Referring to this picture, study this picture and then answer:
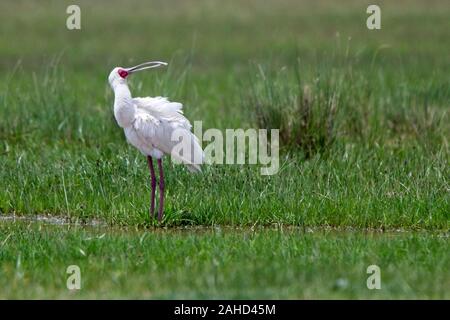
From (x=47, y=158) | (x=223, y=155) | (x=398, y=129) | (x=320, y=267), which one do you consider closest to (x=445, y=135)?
(x=398, y=129)

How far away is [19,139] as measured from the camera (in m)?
12.1

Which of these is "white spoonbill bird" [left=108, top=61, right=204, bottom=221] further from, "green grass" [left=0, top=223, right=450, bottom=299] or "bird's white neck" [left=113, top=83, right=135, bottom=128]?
"green grass" [left=0, top=223, right=450, bottom=299]

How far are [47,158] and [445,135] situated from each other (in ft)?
14.5

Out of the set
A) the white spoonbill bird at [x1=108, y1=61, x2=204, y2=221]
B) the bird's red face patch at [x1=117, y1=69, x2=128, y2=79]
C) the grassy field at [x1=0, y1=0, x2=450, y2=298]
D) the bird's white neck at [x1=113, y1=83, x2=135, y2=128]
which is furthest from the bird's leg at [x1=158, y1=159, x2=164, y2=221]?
the bird's red face patch at [x1=117, y1=69, x2=128, y2=79]

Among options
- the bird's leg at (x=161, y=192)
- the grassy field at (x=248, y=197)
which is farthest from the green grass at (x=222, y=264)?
the bird's leg at (x=161, y=192)

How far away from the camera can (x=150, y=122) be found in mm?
8555

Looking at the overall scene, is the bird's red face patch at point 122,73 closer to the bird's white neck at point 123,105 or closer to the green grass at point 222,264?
the bird's white neck at point 123,105

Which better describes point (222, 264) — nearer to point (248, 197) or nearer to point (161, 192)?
point (161, 192)

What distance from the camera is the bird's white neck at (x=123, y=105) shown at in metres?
8.45

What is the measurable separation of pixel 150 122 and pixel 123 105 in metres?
0.26

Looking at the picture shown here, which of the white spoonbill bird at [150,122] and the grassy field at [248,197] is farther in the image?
the white spoonbill bird at [150,122]

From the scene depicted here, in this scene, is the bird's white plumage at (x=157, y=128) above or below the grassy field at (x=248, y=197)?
above

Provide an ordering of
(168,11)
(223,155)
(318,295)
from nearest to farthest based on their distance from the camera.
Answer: (318,295)
(223,155)
(168,11)

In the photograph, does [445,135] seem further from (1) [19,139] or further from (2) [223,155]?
(1) [19,139]
